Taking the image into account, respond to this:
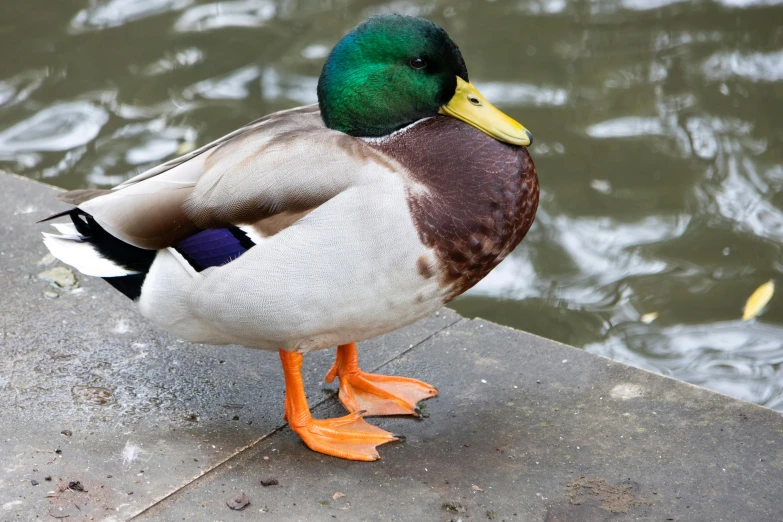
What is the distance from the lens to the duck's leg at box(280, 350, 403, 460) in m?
3.07

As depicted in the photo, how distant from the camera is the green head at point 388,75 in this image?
9.49 ft

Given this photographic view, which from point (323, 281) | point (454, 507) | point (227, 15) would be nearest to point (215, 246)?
point (323, 281)

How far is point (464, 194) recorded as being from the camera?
9.41ft

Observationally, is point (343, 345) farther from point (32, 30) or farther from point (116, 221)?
point (32, 30)

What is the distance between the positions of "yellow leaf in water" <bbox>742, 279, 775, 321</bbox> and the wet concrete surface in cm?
152

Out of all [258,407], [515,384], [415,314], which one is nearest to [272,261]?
[415,314]

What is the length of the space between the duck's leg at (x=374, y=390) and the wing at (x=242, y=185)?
71cm

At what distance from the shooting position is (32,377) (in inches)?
131

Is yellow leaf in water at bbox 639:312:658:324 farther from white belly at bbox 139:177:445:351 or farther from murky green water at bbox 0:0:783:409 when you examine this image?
white belly at bbox 139:177:445:351

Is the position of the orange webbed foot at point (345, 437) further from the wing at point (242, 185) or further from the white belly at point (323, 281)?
the wing at point (242, 185)

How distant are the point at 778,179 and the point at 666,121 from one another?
838mm

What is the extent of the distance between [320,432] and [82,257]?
0.92 m

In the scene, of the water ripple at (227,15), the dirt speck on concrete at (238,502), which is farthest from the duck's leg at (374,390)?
the water ripple at (227,15)

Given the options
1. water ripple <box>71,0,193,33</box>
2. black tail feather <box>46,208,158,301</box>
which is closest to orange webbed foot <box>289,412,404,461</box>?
black tail feather <box>46,208,158,301</box>
